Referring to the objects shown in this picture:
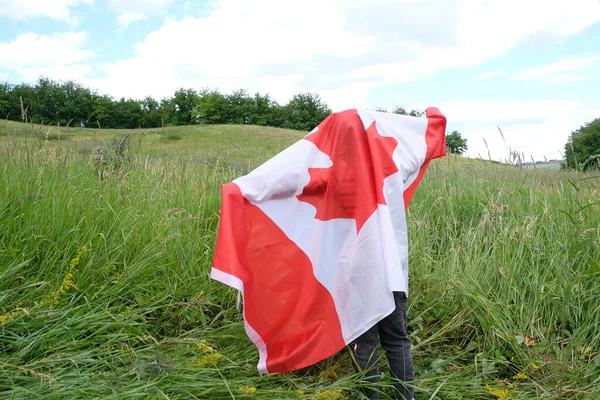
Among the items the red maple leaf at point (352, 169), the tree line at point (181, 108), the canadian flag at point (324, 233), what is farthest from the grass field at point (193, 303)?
the tree line at point (181, 108)

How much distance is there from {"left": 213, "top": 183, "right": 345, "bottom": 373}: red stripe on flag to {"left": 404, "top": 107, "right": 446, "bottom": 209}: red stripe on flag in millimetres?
748

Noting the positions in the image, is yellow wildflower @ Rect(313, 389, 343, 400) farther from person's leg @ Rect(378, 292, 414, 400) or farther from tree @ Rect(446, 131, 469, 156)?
tree @ Rect(446, 131, 469, 156)

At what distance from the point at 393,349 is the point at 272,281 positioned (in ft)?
2.46

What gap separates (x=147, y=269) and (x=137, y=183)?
57.4 inches

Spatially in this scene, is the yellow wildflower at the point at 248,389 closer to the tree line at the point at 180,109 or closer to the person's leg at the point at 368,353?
the person's leg at the point at 368,353

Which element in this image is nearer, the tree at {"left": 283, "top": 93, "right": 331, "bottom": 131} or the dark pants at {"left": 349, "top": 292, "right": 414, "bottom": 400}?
the dark pants at {"left": 349, "top": 292, "right": 414, "bottom": 400}

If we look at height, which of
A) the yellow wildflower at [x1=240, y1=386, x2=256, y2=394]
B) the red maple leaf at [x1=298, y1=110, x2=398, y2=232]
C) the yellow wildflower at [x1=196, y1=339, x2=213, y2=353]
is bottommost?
the yellow wildflower at [x1=240, y1=386, x2=256, y2=394]

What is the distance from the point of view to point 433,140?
2.66 m

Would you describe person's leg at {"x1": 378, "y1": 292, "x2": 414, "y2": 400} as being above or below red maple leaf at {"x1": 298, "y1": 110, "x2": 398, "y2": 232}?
below

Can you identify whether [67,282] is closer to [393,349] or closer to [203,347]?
[203,347]

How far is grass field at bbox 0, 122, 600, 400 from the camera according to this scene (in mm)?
2357

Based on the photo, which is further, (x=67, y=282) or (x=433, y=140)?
(x=67, y=282)

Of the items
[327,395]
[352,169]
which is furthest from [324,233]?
[327,395]

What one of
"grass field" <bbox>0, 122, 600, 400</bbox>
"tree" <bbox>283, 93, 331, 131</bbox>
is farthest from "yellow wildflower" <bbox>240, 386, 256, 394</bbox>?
"tree" <bbox>283, 93, 331, 131</bbox>
